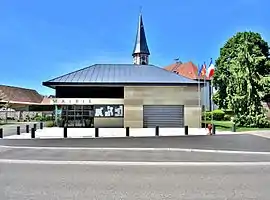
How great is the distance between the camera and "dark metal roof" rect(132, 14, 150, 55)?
5531 cm

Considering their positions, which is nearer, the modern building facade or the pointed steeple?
the modern building facade

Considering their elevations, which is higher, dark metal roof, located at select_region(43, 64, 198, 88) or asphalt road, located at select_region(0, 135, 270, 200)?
dark metal roof, located at select_region(43, 64, 198, 88)

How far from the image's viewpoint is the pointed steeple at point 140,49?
181 feet

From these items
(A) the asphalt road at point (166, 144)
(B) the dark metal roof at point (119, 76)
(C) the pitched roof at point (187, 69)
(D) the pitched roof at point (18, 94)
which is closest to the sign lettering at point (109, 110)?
(B) the dark metal roof at point (119, 76)

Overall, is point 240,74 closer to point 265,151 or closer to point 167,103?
point 167,103

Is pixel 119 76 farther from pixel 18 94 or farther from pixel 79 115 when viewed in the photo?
Result: pixel 18 94

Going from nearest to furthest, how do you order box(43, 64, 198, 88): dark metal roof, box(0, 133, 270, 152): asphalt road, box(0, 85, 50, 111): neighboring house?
box(0, 133, 270, 152): asphalt road < box(43, 64, 198, 88): dark metal roof < box(0, 85, 50, 111): neighboring house

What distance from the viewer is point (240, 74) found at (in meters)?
39.3

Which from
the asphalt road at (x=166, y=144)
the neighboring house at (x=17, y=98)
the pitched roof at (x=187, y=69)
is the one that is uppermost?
the pitched roof at (x=187, y=69)

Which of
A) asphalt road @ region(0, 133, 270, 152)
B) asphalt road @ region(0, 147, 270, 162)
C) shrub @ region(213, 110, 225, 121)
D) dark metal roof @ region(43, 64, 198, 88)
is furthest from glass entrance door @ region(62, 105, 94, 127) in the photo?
shrub @ region(213, 110, 225, 121)

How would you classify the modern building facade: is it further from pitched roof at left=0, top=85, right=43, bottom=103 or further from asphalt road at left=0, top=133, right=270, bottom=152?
pitched roof at left=0, top=85, right=43, bottom=103

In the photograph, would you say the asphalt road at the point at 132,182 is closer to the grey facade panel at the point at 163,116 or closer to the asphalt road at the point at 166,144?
the asphalt road at the point at 166,144

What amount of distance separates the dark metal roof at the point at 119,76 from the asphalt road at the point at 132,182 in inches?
1062

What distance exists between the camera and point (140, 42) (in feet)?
185
